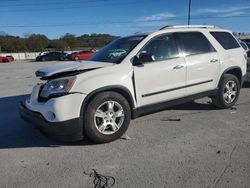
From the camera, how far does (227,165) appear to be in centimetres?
341

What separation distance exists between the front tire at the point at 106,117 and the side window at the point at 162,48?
104 cm

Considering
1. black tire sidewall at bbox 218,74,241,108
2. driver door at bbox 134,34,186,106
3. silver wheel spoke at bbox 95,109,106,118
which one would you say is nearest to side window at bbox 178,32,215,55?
driver door at bbox 134,34,186,106

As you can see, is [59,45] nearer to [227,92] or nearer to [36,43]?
[36,43]

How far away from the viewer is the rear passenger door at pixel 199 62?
17.0 feet

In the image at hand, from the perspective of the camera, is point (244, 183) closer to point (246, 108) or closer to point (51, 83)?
point (51, 83)

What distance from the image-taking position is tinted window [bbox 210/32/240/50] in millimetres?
5865

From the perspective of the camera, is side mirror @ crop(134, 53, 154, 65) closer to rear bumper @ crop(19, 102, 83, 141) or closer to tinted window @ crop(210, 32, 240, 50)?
rear bumper @ crop(19, 102, 83, 141)

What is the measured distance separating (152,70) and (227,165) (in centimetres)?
195

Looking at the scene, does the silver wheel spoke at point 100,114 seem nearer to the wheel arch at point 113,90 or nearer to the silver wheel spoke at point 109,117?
the silver wheel spoke at point 109,117

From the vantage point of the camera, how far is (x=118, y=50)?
199 inches

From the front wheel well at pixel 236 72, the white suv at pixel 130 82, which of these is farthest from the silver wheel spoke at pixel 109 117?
→ the front wheel well at pixel 236 72

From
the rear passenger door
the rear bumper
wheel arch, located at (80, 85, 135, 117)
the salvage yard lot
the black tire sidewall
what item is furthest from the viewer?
the black tire sidewall

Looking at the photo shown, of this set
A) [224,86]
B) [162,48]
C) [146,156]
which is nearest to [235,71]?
[224,86]

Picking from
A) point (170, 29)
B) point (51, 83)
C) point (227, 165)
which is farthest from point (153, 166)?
point (170, 29)
